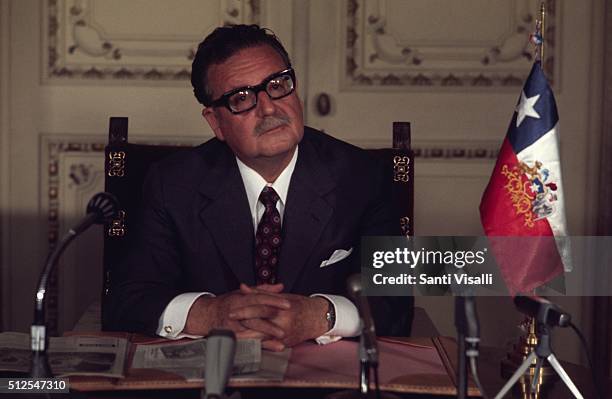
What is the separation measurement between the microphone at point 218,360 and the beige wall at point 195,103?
222cm

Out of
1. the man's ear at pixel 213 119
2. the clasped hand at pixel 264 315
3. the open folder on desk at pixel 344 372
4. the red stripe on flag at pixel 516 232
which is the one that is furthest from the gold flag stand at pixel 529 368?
the man's ear at pixel 213 119

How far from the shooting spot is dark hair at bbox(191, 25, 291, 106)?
2.24 metres

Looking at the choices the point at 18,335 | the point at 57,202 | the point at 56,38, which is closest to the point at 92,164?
the point at 57,202

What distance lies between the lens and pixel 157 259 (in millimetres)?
2252

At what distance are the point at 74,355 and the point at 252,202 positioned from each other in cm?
76

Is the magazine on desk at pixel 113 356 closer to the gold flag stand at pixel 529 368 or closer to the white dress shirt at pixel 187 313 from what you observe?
the white dress shirt at pixel 187 313

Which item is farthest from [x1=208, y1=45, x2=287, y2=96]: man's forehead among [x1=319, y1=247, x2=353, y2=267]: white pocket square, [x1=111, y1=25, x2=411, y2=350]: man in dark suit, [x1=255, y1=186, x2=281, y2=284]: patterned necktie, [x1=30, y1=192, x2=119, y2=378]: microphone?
[x1=30, y1=192, x2=119, y2=378]: microphone

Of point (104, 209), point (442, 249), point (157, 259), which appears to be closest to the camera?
point (104, 209)

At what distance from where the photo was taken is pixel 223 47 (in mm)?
2250

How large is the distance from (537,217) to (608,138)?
1.37 meters

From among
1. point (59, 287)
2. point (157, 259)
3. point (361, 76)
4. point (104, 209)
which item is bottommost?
point (59, 287)

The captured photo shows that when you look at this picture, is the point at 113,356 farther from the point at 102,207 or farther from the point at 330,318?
the point at 330,318

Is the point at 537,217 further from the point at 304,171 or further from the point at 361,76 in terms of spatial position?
the point at 361,76

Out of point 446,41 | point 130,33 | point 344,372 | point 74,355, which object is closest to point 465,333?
point 344,372
